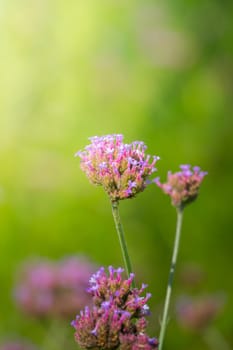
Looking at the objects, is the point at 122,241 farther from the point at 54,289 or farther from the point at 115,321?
the point at 54,289

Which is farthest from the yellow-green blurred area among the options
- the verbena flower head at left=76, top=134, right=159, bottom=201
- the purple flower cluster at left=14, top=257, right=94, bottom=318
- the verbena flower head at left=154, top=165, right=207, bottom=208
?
the verbena flower head at left=76, top=134, right=159, bottom=201

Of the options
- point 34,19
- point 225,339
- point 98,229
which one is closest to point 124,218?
point 98,229

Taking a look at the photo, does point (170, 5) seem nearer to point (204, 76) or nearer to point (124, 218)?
point (204, 76)

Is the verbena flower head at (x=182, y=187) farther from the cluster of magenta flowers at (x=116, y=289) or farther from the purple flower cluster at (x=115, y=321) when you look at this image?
the purple flower cluster at (x=115, y=321)

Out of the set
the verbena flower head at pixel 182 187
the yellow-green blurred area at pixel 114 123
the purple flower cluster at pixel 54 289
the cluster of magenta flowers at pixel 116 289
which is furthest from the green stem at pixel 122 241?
the yellow-green blurred area at pixel 114 123

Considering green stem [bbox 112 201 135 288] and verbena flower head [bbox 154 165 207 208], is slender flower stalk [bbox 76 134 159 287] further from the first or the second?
verbena flower head [bbox 154 165 207 208]

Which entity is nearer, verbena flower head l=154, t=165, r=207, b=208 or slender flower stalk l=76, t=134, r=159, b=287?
slender flower stalk l=76, t=134, r=159, b=287

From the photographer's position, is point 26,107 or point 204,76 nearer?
point 26,107
